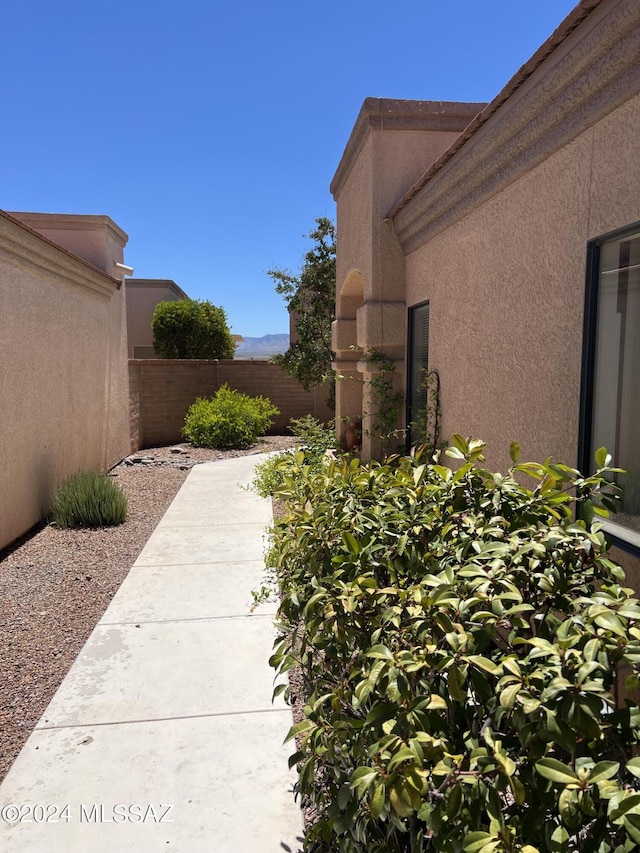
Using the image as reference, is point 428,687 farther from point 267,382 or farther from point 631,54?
point 267,382

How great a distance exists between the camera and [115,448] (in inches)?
457

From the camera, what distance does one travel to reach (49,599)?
530 cm

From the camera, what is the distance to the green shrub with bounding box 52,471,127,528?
24.2 ft

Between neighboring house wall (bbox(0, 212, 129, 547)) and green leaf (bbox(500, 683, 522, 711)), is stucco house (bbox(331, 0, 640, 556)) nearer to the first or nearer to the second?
green leaf (bbox(500, 683, 522, 711))

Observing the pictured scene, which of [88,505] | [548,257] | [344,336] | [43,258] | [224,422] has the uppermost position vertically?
[43,258]

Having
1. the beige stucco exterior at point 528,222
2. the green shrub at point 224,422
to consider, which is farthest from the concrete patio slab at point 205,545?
the green shrub at point 224,422

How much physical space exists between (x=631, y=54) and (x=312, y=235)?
11.7 m

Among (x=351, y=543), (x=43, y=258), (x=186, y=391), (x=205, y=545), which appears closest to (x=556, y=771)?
(x=351, y=543)

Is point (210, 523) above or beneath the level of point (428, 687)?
beneath

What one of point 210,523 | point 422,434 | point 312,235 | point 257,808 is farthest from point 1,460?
point 312,235

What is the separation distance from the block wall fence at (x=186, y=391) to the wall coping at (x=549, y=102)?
9.67 meters

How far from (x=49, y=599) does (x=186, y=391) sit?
10416 mm

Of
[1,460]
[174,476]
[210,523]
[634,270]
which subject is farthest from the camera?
[174,476]

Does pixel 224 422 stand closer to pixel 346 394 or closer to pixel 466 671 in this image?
pixel 346 394
